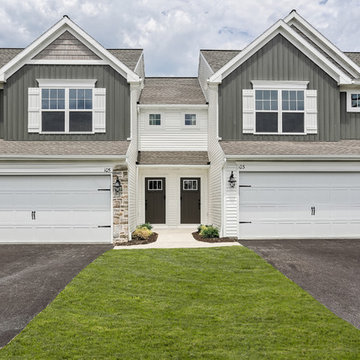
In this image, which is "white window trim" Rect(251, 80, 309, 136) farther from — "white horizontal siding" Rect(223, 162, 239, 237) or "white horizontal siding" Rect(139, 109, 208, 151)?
"white horizontal siding" Rect(223, 162, 239, 237)

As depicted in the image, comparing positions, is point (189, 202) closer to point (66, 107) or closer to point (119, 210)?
point (119, 210)

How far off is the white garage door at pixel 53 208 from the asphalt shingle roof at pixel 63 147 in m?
0.86

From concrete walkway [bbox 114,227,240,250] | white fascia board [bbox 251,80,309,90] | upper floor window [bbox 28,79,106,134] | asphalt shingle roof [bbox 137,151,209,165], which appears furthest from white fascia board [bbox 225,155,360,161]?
upper floor window [bbox 28,79,106,134]

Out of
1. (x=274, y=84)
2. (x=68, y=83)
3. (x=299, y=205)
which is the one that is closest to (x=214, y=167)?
(x=299, y=205)

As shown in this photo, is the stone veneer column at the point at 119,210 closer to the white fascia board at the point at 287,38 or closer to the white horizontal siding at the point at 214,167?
the white horizontal siding at the point at 214,167

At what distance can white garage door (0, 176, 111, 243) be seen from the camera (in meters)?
11.4

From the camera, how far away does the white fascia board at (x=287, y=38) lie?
13.4 meters

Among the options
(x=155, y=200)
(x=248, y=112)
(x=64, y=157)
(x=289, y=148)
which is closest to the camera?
(x=64, y=157)

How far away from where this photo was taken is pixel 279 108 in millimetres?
13648

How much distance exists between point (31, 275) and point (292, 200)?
8.66 metres

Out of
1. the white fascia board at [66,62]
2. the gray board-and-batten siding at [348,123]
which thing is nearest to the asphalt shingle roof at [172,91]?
the white fascia board at [66,62]

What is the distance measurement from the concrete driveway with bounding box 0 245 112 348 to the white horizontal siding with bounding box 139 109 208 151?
20.3 ft

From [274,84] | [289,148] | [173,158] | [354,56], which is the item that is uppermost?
[354,56]

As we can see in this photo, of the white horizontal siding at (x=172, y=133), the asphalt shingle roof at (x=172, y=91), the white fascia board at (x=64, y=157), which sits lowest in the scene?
the white fascia board at (x=64, y=157)
